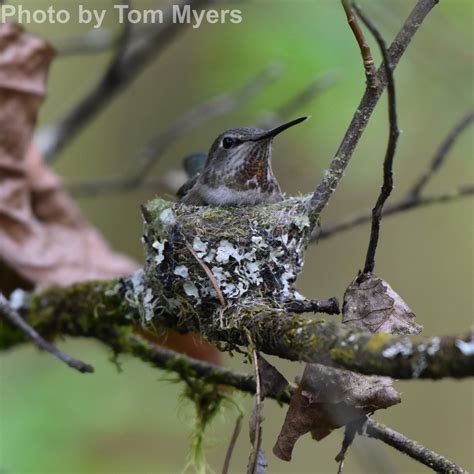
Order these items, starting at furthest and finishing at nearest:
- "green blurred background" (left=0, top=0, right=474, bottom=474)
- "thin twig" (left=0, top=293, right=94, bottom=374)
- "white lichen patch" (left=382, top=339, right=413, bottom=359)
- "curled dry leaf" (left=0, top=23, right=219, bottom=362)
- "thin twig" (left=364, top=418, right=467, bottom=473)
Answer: "green blurred background" (left=0, top=0, right=474, bottom=474)
"curled dry leaf" (left=0, top=23, right=219, bottom=362)
"thin twig" (left=0, top=293, right=94, bottom=374)
"thin twig" (left=364, top=418, right=467, bottom=473)
"white lichen patch" (left=382, top=339, right=413, bottom=359)

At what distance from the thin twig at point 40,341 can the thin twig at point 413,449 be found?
0.94 m

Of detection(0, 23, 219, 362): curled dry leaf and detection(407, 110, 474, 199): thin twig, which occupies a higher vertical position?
detection(407, 110, 474, 199): thin twig

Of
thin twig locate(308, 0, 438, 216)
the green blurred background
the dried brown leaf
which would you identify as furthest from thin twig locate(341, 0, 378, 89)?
the green blurred background

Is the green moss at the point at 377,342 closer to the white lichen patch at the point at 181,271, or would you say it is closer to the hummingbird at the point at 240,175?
A: the white lichen patch at the point at 181,271

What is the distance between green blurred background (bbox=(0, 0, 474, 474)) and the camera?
4.43m

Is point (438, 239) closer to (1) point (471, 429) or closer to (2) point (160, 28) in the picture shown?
(1) point (471, 429)

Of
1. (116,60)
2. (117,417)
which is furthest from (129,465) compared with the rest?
(116,60)

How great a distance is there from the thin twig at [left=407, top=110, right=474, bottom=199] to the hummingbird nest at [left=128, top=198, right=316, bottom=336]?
0.60m

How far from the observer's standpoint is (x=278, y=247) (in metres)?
2.96

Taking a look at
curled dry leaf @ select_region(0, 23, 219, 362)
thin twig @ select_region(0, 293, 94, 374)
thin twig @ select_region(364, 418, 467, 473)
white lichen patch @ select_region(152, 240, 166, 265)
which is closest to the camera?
thin twig @ select_region(364, 418, 467, 473)

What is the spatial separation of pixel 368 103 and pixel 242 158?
78.6 inches

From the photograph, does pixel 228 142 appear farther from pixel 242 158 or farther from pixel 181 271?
pixel 181 271

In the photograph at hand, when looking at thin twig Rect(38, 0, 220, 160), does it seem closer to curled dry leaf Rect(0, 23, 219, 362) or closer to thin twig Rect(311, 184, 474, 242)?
curled dry leaf Rect(0, 23, 219, 362)

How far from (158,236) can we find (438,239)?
21.2ft
